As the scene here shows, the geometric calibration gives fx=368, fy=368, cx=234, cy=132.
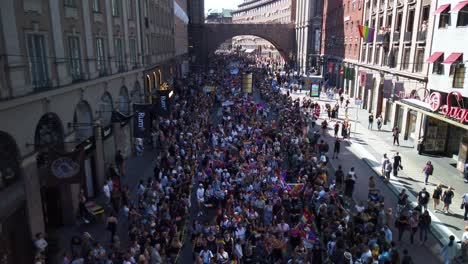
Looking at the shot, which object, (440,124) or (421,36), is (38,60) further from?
(421,36)

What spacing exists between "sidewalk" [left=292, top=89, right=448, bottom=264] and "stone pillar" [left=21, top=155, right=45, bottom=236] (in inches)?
531

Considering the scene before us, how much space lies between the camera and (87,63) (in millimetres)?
18109

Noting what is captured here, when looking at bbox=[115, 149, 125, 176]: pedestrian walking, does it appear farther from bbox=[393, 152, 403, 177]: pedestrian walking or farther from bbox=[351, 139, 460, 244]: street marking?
bbox=[393, 152, 403, 177]: pedestrian walking

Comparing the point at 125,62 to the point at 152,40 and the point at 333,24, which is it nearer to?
the point at 152,40

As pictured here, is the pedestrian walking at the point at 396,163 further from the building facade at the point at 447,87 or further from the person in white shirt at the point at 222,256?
the person in white shirt at the point at 222,256

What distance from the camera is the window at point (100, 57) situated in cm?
1975

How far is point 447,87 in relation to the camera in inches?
953

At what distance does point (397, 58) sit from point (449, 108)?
42.3 feet

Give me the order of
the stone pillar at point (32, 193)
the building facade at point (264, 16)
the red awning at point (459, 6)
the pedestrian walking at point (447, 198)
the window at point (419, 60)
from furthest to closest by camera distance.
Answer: the building facade at point (264, 16) < the window at point (419, 60) < the red awning at point (459, 6) < the pedestrian walking at point (447, 198) < the stone pillar at point (32, 193)

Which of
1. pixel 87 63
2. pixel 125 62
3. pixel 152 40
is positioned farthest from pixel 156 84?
pixel 87 63

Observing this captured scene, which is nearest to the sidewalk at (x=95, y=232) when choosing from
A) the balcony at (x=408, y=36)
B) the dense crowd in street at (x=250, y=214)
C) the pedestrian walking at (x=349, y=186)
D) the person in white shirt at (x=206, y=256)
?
the dense crowd in street at (x=250, y=214)

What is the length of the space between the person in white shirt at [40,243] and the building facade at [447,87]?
21.5 meters

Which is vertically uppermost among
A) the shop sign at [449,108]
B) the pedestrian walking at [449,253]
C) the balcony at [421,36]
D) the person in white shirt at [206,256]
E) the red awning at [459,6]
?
the red awning at [459,6]

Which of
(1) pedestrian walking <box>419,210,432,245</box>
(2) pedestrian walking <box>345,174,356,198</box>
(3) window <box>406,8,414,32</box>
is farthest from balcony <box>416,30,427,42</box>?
(1) pedestrian walking <box>419,210,432,245</box>
